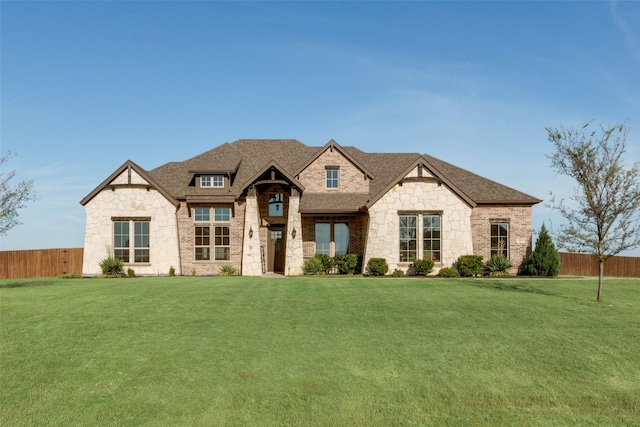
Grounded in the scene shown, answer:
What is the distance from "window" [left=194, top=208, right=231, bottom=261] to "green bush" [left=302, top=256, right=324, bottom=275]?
15.6 ft

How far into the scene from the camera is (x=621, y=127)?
18.4m

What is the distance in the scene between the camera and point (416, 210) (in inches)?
1071

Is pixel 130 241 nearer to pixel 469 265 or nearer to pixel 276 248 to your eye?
pixel 276 248

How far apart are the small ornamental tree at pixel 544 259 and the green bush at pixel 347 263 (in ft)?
34.0

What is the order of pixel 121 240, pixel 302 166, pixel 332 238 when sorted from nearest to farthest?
1. pixel 121 240
2. pixel 332 238
3. pixel 302 166

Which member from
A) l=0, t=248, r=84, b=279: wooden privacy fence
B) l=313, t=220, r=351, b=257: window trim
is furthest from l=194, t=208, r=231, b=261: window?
l=0, t=248, r=84, b=279: wooden privacy fence

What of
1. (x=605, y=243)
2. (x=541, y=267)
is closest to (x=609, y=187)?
(x=605, y=243)

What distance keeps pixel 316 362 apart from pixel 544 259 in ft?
72.4

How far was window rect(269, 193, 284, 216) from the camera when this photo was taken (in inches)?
1157

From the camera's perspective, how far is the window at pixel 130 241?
28.2 m

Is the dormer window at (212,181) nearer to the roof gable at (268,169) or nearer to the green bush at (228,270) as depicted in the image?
the roof gable at (268,169)

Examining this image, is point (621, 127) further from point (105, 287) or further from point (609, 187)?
point (105, 287)

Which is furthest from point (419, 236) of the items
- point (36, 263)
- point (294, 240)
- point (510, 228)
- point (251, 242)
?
point (36, 263)

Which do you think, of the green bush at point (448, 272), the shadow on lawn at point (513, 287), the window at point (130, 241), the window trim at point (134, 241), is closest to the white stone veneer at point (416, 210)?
the green bush at point (448, 272)
